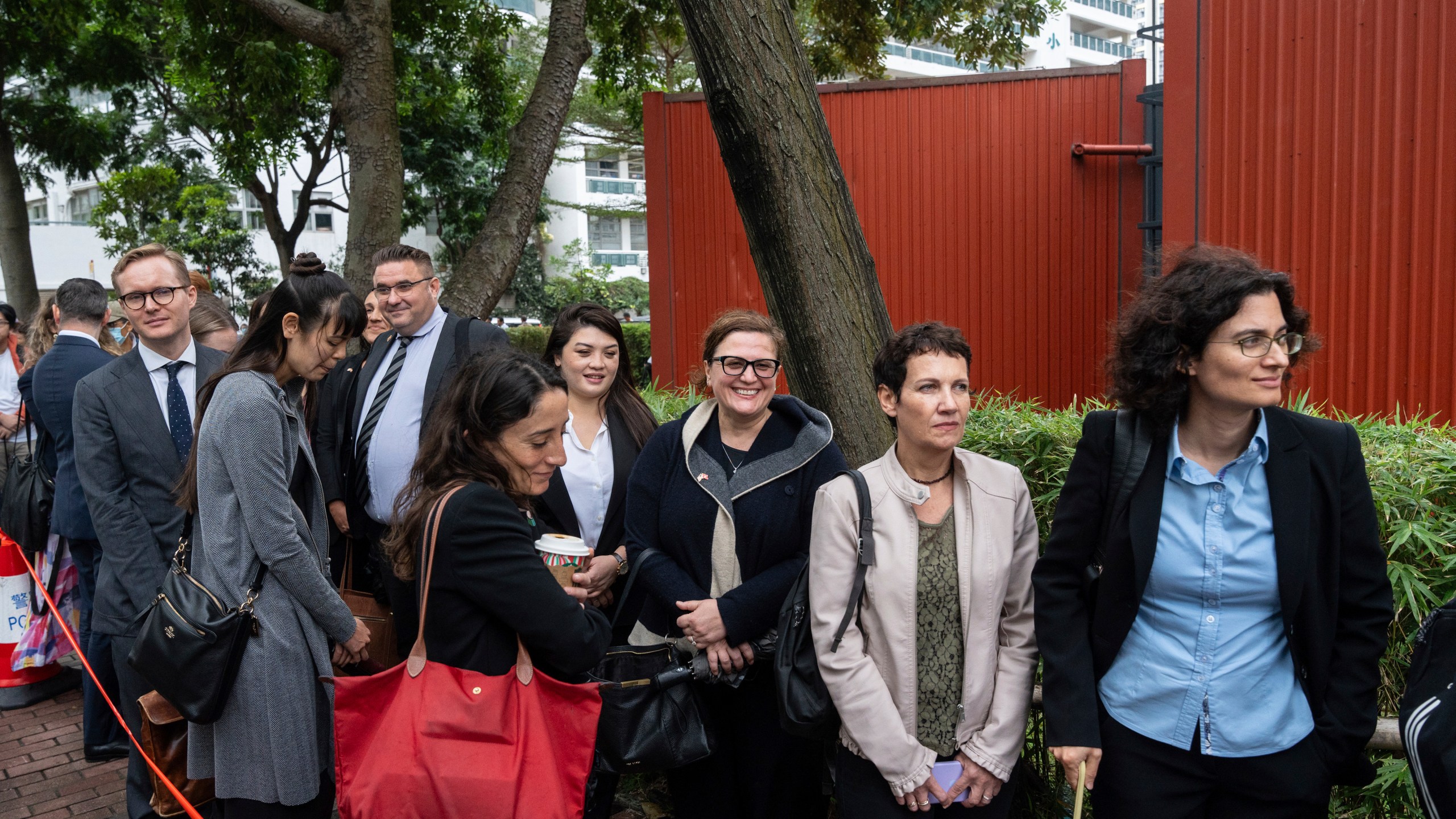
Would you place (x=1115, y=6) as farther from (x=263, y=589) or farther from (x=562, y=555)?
(x=263, y=589)

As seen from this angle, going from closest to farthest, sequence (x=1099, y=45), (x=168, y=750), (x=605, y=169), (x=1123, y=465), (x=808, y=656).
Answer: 1. (x=1123, y=465)
2. (x=808, y=656)
3. (x=168, y=750)
4. (x=605, y=169)
5. (x=1099, y=45)

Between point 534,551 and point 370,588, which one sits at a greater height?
point 534,551

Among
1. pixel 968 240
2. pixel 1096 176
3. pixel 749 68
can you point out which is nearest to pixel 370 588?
pixel 749 68

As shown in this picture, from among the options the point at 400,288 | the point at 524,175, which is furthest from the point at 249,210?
the point at 400,288

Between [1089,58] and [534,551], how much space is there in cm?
7580

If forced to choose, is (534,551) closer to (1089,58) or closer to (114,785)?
(114,785)

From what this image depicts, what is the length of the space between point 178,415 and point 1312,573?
3.50 m

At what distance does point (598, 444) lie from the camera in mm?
3596

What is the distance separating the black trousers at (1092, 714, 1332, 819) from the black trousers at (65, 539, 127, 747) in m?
4.24

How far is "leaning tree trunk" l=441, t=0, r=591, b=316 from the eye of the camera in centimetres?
828

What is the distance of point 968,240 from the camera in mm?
9312

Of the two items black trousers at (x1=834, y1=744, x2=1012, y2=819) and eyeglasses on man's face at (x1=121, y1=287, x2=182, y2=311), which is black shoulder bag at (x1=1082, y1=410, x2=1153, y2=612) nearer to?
black trousers at (x1=834, y1=744, x2=1012, y2=819)

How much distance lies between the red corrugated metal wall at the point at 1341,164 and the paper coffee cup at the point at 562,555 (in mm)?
5351

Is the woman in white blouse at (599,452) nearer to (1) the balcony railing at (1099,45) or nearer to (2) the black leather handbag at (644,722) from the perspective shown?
(2) the black leather handbag at (644,722)
